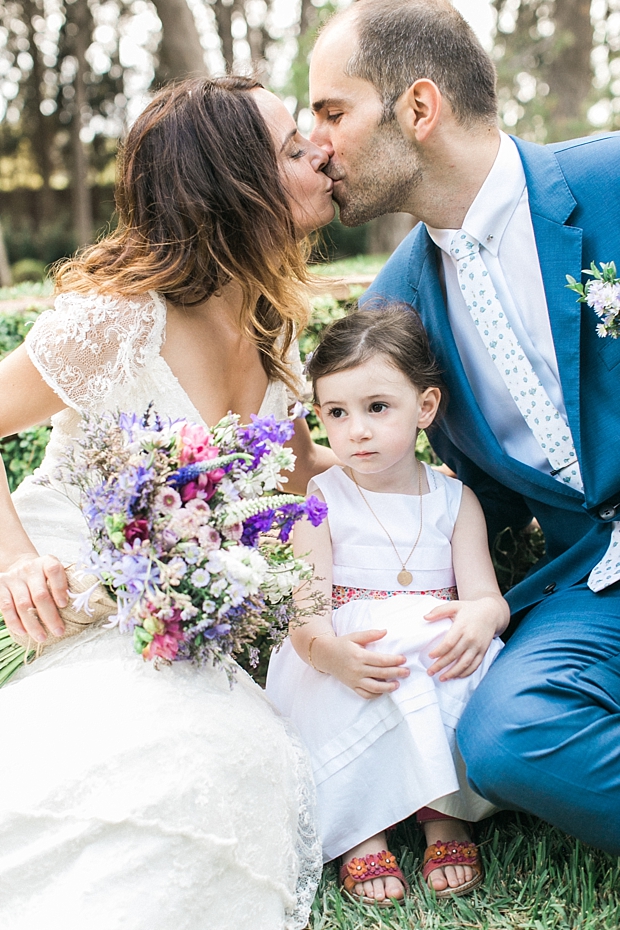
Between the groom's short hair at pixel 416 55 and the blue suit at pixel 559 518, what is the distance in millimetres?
297

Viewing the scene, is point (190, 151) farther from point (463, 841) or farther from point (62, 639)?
point (463, 841)

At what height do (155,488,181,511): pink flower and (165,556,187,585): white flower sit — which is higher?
(155,488,181,511): pink flower

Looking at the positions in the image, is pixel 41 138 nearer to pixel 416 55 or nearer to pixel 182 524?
pixel 416 55

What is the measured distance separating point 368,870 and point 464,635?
2.20 feet

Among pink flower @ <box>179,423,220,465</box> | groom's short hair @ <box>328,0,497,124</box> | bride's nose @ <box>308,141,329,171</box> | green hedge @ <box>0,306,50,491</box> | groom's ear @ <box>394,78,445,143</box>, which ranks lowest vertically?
green hedge @ <box>0,306,50,491</box>

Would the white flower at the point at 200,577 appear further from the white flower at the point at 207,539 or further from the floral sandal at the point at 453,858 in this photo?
the floral sandal at the point at 453,858

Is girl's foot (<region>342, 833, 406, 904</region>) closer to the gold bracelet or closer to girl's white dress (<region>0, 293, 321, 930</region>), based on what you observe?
girl's white dress (<region>0, 293, 321, 930</region>)

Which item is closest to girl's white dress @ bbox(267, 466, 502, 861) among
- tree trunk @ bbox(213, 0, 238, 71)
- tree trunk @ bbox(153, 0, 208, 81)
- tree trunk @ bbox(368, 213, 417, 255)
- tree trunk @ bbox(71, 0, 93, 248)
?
tree trunk @ bbox(153, 0, 208, 81)

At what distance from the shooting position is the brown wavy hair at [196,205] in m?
2.63

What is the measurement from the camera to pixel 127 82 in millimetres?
20547

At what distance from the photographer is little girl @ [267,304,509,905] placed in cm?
238

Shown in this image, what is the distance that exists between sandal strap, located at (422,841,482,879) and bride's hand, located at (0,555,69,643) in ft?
3.80

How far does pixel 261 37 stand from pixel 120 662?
1608 centimetres

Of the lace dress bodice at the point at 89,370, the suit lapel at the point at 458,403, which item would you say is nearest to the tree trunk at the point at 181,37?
the suit lapel at the point at 458,403
